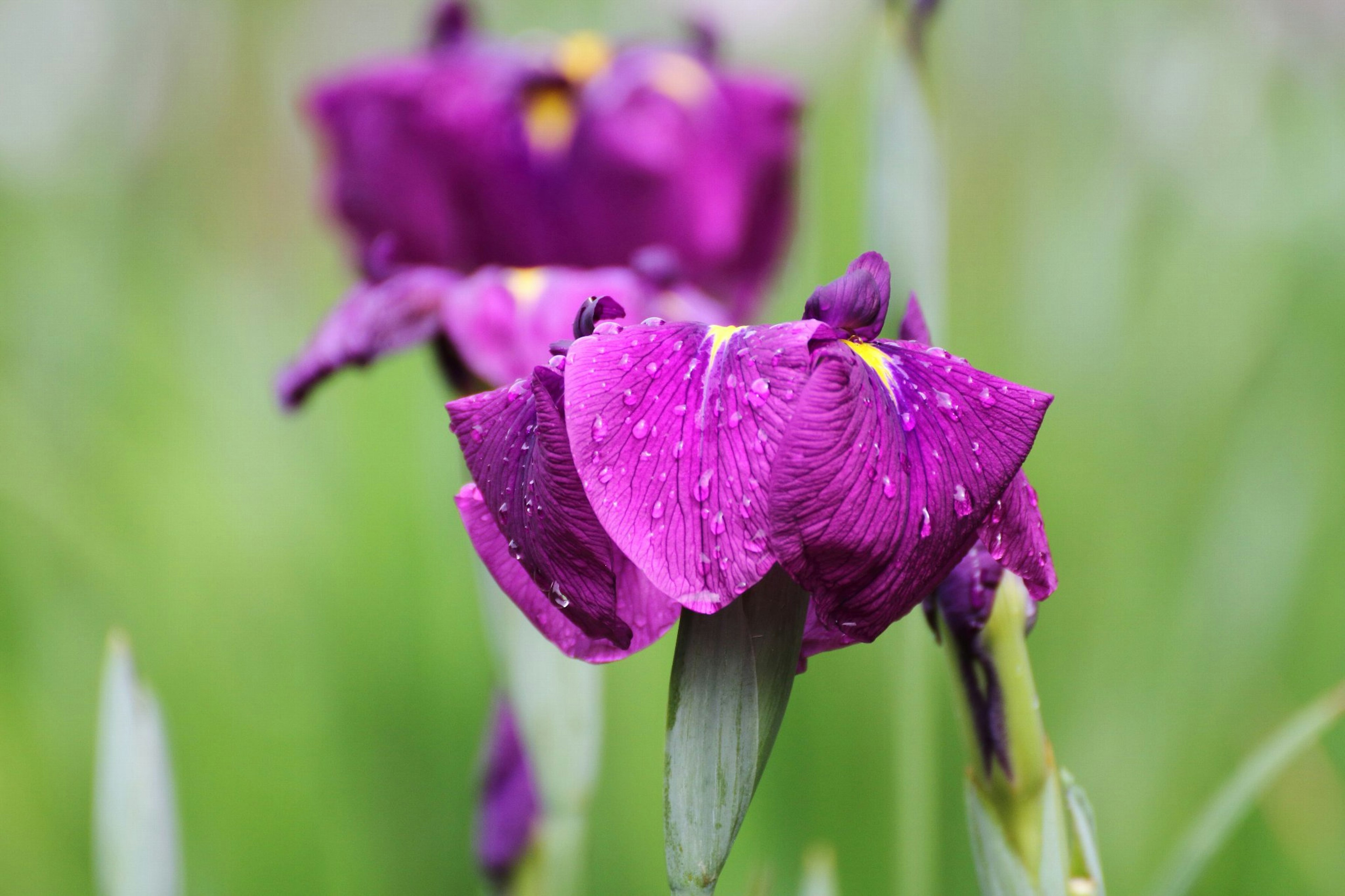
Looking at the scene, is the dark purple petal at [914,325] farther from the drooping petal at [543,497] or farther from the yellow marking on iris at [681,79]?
the yellow marking on iris at [681,79]

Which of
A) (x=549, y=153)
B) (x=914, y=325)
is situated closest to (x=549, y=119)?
(x=549, y=153)

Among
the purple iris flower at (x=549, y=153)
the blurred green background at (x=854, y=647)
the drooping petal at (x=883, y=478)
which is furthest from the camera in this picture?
the blurred green background at (x=854, y=647)

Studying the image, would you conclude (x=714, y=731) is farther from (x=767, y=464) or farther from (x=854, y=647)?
(x=854, y=647)

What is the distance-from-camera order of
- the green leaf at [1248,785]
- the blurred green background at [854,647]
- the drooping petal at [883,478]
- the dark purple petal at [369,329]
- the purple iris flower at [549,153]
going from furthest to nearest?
the blurred green background at [854,647]
the purple iris flower at [549,153]
the dark purple petal at [369,329]
the green leaf at [1248,785]
the drooping petal at [883,478]

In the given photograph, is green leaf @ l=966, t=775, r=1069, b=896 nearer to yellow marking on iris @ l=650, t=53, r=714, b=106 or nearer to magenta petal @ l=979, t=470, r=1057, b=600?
magenta petal @ l=979, t=470, r=1057, b=600

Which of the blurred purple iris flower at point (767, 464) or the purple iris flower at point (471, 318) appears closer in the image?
the blurred purple iris flower at point (767, 464)

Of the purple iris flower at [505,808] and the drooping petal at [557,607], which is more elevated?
the drooping petal at [557,607]

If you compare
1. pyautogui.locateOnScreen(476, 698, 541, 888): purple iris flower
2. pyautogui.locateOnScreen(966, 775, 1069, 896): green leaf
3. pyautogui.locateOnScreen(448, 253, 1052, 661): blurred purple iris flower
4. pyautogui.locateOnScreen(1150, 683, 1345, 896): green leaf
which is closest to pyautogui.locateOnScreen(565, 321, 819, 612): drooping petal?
pyautogui.locateOnScreen(448, 253, 1052, 661): blurred purple iris flower

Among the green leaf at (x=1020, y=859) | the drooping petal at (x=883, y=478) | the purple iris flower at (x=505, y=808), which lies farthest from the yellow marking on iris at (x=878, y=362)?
the purple iris flower at (x=505, y=808)
